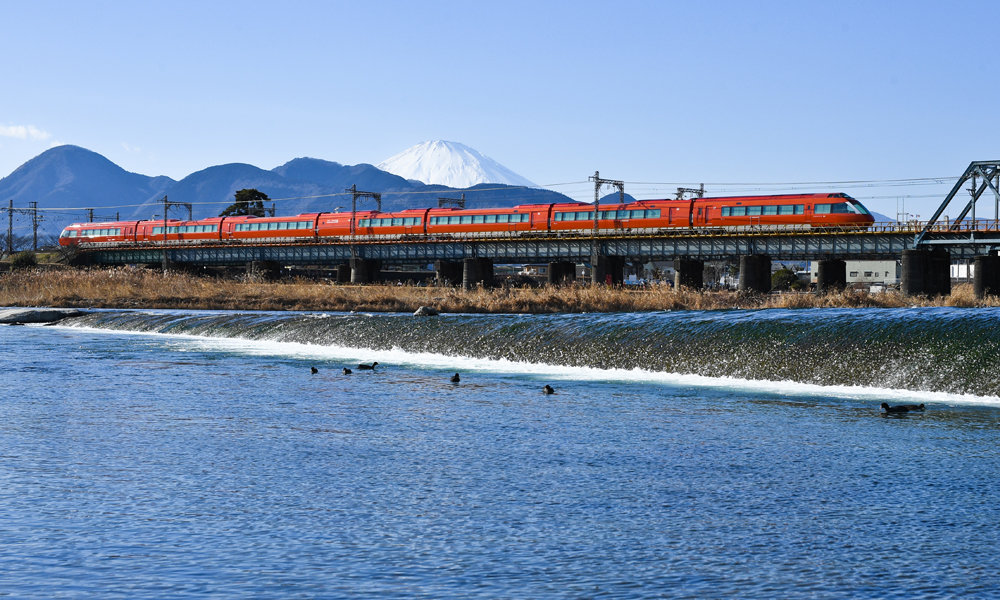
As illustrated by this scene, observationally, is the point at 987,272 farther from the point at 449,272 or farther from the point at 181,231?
the point at 181,231

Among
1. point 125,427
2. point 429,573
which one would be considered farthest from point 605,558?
point 125,427

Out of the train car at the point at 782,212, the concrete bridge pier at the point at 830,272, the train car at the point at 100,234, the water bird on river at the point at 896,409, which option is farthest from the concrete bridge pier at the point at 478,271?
the water bird on river at the point at 896,409

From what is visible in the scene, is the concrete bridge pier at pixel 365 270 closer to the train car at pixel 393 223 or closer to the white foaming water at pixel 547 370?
the train car at pixel 393 223

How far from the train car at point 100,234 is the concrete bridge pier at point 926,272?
91.2m

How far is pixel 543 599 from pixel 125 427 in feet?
38.3

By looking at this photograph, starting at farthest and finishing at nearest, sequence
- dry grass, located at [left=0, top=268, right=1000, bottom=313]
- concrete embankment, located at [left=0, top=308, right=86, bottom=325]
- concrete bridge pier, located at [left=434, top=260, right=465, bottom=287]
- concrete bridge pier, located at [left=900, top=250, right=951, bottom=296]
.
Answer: concrete bridge pier, located at [left=434, top=260, right=465, bottom=287] < concrete bridge pier, located at [left=900, top=250, right=951, bottom=296] < concrete embankment, located at [left=0, top=308, right=86, bottom=325] < dry grass, located at [left=0, top=268, right=1000, bottom=313]

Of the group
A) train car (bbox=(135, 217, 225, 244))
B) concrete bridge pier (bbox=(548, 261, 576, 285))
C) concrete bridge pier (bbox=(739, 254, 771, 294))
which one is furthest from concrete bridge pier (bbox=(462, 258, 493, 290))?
train car (bbox=(135, 217, 225, 244))

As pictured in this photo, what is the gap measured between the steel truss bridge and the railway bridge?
9cm

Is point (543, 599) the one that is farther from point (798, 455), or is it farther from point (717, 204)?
point (717, 204)

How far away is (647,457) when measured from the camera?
51.0ft

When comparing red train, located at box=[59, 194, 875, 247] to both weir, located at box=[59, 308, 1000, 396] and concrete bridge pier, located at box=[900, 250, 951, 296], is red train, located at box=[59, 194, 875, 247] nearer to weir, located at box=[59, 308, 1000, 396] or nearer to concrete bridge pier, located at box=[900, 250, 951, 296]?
concrete bridge pier, located at box=[900, 250, 951, 296]

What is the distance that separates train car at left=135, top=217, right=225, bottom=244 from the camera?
403ft

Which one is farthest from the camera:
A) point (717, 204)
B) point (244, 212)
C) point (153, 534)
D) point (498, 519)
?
point (244, 212)

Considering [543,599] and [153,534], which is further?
[153,534]
